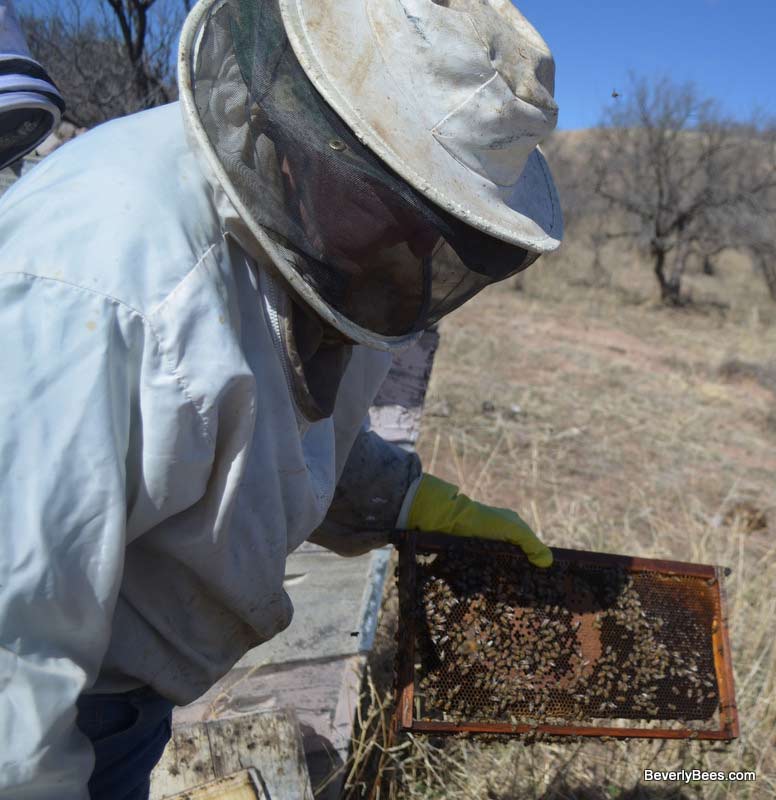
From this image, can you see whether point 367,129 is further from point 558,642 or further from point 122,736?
point 558,642

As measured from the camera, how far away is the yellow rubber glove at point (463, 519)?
2637 mm

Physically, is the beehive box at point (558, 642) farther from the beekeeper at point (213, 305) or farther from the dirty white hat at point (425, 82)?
the dirty white hat at point (425, 82)

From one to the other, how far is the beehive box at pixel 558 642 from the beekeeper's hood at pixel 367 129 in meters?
1.22

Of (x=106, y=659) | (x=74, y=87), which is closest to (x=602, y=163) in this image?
(x=74, y=87)

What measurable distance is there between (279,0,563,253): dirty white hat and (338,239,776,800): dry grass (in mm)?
2506

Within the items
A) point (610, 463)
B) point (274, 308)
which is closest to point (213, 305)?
point (274, 308)

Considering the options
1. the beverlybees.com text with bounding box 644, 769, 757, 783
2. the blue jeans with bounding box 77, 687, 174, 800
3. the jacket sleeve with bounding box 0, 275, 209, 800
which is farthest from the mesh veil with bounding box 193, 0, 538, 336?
the beverlybees.com text with bounding box 644, 769, 757, 783

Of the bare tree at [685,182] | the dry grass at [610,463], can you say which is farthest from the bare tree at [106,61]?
the bare tree at [685,182]

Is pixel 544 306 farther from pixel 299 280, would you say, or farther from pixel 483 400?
pixel 299 280

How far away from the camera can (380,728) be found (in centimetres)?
338

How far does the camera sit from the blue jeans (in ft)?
5.45

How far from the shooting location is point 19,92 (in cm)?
249

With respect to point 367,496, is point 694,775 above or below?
below

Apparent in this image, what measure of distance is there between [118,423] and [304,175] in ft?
2.25
